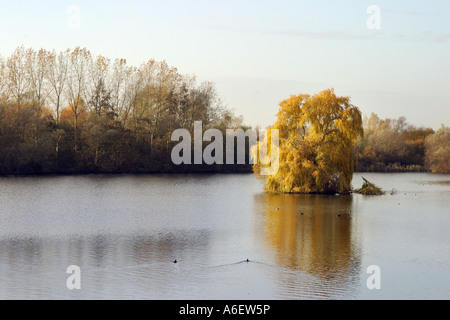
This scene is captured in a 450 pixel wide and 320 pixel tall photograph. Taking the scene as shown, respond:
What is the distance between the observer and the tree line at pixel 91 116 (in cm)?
5625

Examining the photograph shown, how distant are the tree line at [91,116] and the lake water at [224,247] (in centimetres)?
2370

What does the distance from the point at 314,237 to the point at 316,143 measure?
15.6m

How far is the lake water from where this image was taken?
13.5 metres

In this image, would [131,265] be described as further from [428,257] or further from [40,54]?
[40,54]

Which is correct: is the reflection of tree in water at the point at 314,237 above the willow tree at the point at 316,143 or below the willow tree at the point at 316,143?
below

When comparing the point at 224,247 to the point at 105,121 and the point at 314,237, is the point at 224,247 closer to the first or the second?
the point at 314,237

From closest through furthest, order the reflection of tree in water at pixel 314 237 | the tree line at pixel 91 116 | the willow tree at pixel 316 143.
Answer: the reflection of tree in water at pixel 314 237 → the willow tree at pixel 316 143 → the tree line at pixel 91 116

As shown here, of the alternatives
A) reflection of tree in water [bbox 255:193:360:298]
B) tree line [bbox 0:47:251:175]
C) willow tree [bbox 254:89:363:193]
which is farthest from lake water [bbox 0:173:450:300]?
tree line [bbox 0:47:251:175]

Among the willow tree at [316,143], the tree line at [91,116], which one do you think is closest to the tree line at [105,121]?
the tree line at [91,116]

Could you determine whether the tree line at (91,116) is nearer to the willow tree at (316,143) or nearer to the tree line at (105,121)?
the tree line at (105,121)

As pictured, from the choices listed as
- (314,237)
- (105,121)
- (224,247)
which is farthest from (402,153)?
(224,247)

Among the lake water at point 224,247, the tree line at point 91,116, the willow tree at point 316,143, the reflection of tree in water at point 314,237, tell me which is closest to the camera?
the lake water at point 224,247

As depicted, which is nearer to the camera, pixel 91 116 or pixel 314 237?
pixel 314 237

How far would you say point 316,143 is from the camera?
117ft
